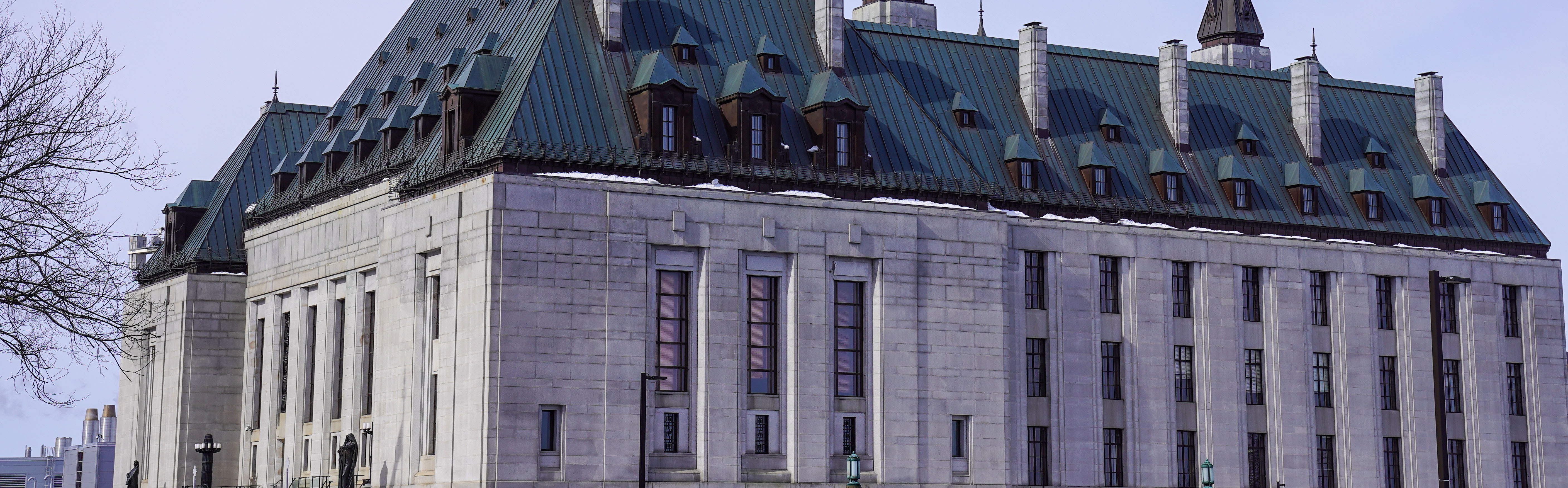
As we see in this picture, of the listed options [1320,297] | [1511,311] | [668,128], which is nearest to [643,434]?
[668,128]

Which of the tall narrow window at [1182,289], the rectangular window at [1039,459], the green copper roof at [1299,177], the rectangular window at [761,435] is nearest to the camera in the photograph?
the rectangular window at [761,435]

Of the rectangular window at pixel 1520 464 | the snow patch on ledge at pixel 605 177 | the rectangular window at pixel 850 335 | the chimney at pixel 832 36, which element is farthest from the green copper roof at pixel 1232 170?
the snow patch on ledge at pixel 605 177

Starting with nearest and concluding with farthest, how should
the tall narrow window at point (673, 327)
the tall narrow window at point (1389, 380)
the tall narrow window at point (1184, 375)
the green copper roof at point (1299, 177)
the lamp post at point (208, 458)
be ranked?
the tall narrow window at point (673, 327)
the lamp post at point (208, 458)
the tall narrow window at point (1184, 375)
the green copper roof at point (1299, 177)
the tall narrow window at point (1389, 380)

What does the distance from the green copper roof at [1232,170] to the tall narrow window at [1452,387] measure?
36.8 ft

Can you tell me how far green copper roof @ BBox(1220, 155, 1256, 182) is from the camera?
7681 centimetres

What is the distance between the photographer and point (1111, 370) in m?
73.3

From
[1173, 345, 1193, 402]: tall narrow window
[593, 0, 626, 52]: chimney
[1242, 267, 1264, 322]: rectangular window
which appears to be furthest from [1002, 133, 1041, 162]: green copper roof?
[593, 0, 626, 52]: chimney

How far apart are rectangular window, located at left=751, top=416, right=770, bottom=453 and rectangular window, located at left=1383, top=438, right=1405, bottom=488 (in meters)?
27.5

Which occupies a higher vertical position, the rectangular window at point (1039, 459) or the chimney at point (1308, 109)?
the chimney at point (1308, 109)

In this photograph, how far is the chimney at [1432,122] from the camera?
83750mm

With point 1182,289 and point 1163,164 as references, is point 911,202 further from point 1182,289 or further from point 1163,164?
point 1182,289

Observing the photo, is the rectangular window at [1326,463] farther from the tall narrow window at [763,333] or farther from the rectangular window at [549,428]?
the rectangular window at [549,428]

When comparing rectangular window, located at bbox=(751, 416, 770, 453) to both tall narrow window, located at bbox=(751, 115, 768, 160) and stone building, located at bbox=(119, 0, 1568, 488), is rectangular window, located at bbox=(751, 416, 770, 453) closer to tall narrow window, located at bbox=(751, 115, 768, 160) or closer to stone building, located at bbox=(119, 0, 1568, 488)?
stone building, located at bbox=(119, 0, 1568, 488)

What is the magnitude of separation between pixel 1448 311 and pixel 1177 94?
1450 centimetres
